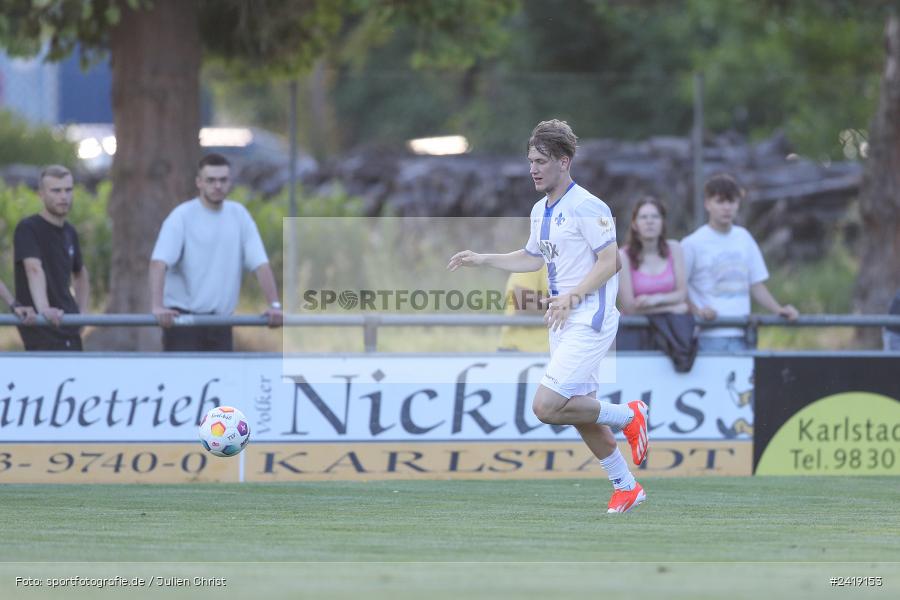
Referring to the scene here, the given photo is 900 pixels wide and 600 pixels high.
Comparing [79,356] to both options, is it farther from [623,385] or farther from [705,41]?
[705,41]

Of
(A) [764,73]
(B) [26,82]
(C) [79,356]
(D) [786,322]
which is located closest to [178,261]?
(C) [79,356]

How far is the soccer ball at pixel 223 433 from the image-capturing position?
9828mm

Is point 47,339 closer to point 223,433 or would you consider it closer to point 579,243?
point 223,433

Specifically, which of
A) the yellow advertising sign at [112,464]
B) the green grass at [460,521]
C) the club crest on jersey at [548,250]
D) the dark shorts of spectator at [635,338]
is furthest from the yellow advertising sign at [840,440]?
the yellow advertising sign at [112,464]

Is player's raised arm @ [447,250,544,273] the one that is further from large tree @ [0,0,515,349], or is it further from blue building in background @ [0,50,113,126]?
blue building in background @ [0,50,113,126]

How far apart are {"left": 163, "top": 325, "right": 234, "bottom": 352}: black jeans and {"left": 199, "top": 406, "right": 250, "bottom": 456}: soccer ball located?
186 centimetres

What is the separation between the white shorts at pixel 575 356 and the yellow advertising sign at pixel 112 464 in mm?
3312

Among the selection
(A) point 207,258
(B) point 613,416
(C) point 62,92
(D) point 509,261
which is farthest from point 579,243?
(C) point 62,92

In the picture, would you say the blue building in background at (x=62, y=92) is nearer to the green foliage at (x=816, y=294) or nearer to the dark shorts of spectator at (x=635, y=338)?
the green foliage at (x=816, y=294)

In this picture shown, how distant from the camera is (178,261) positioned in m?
11.6

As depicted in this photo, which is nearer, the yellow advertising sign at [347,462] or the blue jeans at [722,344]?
the yellow advertising sign at [347,462]

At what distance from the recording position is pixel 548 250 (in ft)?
30.0

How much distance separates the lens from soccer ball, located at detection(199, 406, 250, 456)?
9828mm

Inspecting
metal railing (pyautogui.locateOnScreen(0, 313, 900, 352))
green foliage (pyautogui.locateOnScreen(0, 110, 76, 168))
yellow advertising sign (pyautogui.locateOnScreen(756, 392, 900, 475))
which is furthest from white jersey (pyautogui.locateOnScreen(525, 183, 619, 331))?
green foliage (pyautogui.locateOnScreen(0, 110, 76, 168))
